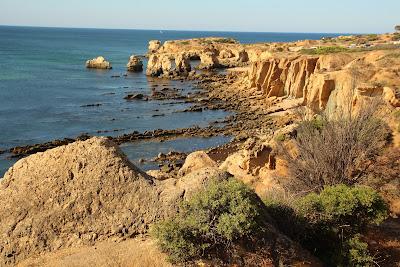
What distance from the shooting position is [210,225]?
11.2 metres

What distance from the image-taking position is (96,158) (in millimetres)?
13492

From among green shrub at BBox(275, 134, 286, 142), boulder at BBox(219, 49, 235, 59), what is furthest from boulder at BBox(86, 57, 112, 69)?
green shrub at BBox(275, 134, 286, 142)

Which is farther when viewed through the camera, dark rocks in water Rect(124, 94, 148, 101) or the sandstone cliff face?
dark rocks in water Rect(124, 94, 148, 101)

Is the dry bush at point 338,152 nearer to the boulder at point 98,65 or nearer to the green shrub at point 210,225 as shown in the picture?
the green shrub at point 210,225

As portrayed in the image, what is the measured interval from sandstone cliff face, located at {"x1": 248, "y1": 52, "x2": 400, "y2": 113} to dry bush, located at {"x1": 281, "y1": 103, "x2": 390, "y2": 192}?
2.26 m

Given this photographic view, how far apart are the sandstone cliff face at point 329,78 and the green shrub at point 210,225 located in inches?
468

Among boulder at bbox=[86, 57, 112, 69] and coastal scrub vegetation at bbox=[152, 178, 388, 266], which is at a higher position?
coastal scrub vegetation at bbox=[152, 178, 388, 266]

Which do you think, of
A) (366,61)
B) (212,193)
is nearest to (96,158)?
(212,193)

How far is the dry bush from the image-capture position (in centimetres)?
1792

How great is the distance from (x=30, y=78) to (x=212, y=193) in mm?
73715

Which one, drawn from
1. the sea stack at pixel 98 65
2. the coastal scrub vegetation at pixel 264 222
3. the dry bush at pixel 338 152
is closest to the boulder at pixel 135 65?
the sea stack at pixel 98 65

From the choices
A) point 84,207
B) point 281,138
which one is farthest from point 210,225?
point 281,138

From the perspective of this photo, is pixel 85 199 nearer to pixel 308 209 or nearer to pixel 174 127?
pixel 308 209

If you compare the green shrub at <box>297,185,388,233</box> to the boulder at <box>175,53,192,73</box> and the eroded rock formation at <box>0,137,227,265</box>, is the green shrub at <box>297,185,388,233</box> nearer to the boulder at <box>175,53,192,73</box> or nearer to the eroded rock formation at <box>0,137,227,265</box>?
the eroded rock formation at <box>0,137,227,265</box>
